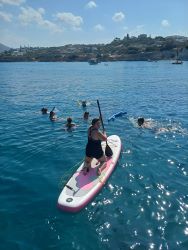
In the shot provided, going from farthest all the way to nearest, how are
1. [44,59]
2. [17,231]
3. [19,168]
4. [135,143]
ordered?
[44,59]
[135,143]
[19,168]
[17,231]

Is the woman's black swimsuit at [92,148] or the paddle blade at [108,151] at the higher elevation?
the woman's black swimsuit at [92,148]

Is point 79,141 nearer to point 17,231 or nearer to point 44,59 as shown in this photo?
point 17,231

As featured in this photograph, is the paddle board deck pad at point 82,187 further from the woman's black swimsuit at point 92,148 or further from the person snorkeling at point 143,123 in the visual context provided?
the person snorkeling at point 143,123

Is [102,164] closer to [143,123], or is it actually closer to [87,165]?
[87,165]

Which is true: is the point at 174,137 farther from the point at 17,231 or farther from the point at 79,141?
the point at 17,231

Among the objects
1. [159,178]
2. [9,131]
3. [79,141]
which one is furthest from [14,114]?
[159,178]

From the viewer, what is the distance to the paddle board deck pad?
11172 mm

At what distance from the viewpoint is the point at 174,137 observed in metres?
19.7

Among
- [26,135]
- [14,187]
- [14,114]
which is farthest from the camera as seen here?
[14,114]

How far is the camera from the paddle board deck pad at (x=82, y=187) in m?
11.2

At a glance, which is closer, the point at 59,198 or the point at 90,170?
the point at 59,198

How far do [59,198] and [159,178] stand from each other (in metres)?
4.83

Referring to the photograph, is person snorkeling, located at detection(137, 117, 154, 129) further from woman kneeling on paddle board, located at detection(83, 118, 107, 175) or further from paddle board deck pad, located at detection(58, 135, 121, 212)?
woman kneeling on paddle board, located at detection(83, 118, 107, 175)

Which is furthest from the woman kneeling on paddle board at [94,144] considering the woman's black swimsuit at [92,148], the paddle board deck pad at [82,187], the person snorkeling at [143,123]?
the person snorkeling at [143,123]
